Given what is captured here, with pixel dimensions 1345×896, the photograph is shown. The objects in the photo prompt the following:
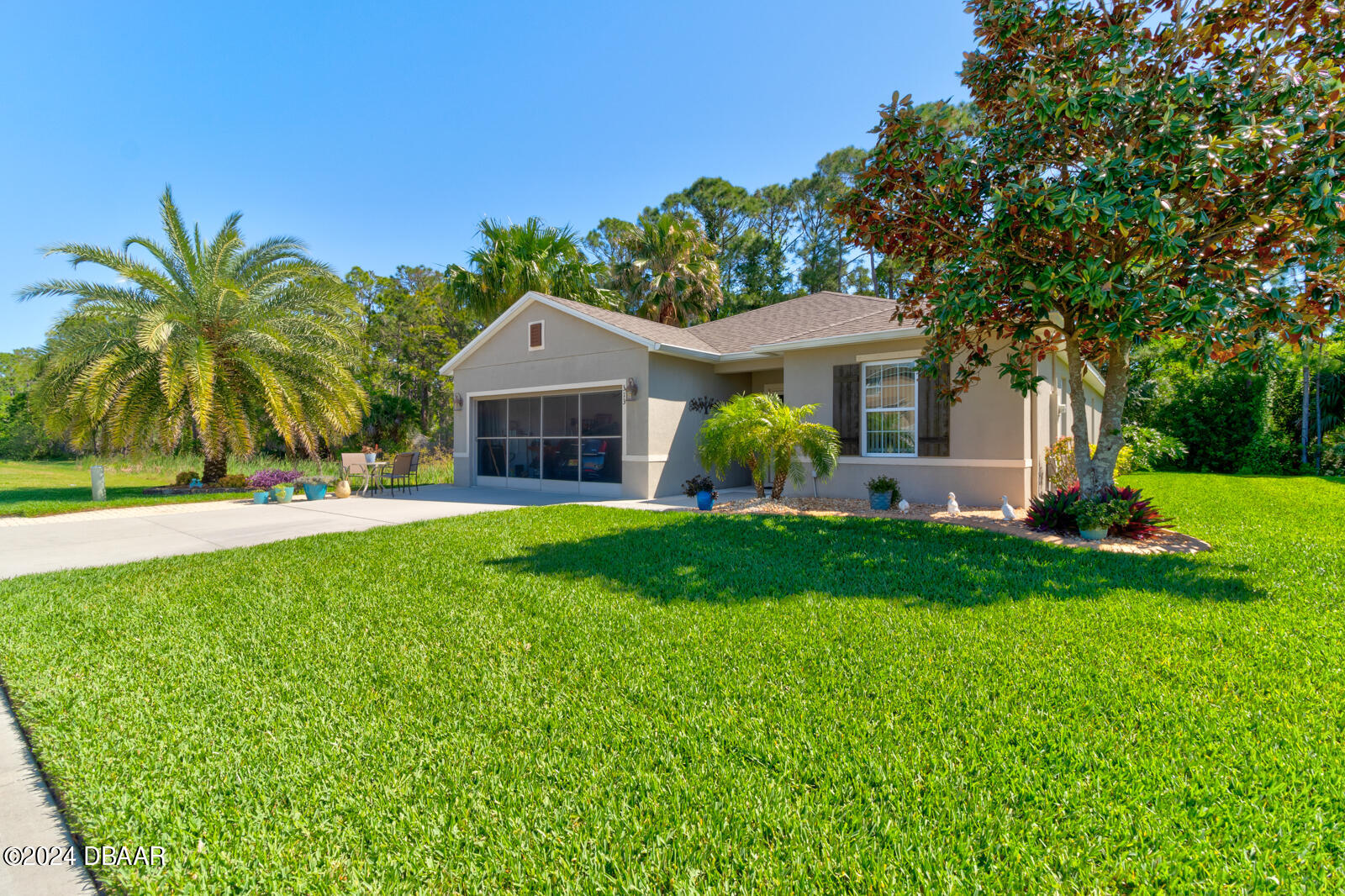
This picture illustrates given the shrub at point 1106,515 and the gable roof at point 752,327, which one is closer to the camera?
the shrub at point 1106,515

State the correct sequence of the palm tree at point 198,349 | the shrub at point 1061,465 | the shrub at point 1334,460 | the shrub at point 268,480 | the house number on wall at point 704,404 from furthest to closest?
the shrub at point 1334,460 → the shrub at point 268,480 → the house number on wall at point 704,404 → the palm tree at point 198,349 → the shrub at point 1061,465

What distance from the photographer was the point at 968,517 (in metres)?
8.91

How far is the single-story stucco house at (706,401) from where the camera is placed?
10.1 metres

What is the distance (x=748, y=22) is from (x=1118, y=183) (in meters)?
9.16

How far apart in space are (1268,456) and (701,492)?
20.8 metres

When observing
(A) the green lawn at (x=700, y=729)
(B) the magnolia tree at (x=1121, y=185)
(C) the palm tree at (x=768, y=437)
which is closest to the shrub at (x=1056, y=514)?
(B) the magnolia tree at (x=1121, y=185)

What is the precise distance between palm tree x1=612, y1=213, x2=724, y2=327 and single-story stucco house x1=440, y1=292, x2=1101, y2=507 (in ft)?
12.7

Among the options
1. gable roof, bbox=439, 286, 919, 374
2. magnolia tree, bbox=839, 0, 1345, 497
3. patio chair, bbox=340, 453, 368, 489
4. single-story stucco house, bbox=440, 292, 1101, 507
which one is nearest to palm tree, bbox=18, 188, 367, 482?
patio chair, bbox=340, 453, 368, 489

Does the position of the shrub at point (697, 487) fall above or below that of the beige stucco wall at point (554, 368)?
below

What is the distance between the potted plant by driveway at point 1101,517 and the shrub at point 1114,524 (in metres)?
0.06

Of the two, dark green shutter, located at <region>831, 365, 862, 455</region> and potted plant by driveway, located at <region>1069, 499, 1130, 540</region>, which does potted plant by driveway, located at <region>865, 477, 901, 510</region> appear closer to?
dark green shutter, located at <region>831, 365, 862, 455</region>

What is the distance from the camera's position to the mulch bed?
696cm

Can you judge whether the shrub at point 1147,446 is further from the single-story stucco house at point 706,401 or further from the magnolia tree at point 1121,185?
the magnolia tree at point 1121,185

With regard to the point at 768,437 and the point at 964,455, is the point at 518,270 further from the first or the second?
the point at 964,455
